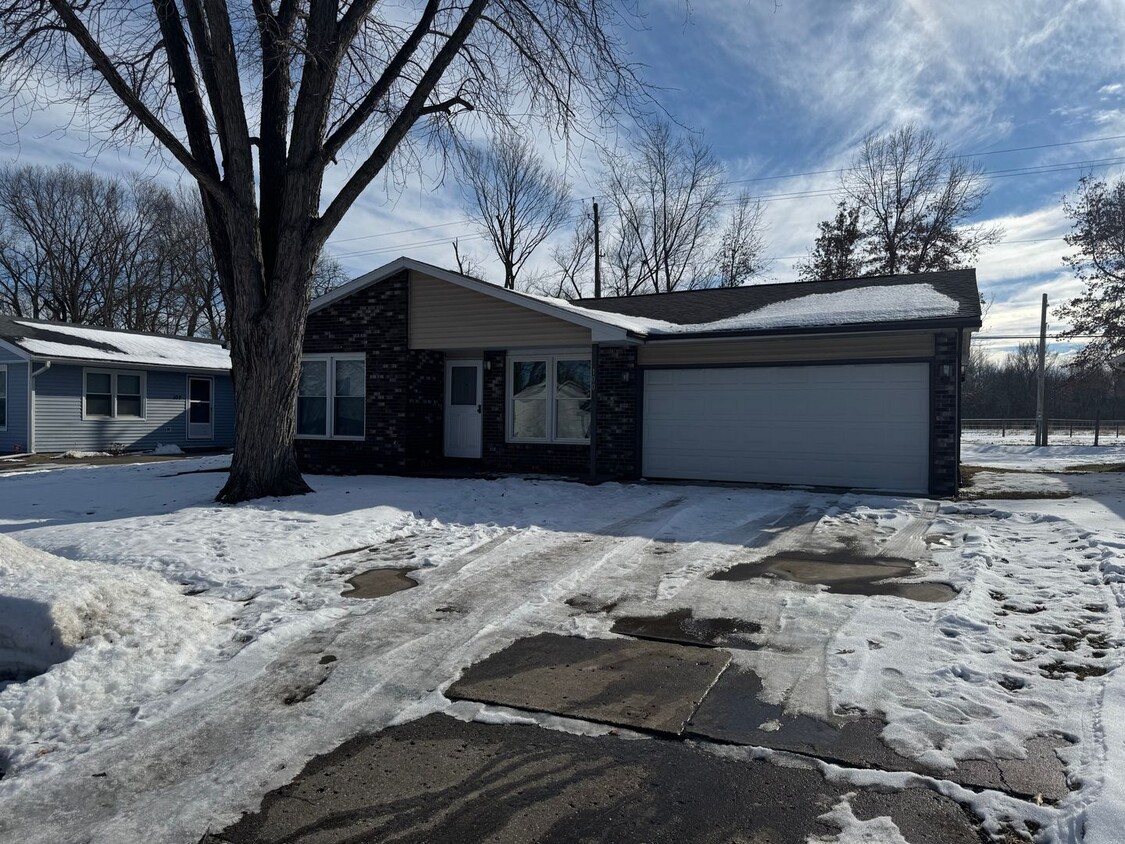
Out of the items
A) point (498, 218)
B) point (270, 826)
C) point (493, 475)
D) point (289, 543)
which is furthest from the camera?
point (498, 218)

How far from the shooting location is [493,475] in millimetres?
13023

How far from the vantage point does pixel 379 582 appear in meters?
6.23

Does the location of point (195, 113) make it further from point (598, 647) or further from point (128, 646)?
point (598, 647)

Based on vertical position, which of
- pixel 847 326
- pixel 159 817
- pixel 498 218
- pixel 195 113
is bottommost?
pixel 159 817

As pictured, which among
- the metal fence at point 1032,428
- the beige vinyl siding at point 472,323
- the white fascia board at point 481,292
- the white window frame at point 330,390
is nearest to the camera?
the white fascia board at point 481,292

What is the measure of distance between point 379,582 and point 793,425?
786cm

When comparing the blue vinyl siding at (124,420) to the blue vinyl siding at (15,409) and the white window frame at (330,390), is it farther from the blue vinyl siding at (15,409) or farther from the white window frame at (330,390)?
the white window frame at (330,390)

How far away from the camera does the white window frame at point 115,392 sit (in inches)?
787

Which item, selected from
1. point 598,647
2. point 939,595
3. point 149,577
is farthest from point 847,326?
point 149,577

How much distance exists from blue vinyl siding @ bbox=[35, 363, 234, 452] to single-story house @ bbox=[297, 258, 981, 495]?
29.0 ft

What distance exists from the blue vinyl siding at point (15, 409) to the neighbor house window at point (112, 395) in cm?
135

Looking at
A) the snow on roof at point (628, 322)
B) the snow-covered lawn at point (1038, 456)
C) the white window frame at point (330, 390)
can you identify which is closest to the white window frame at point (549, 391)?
the snow on roof at point (628, 322)

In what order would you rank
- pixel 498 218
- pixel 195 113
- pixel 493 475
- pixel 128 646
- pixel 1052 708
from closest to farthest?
pixel 1052 708
pixel 128 646
pixel 195 113
pixel 493 475
pixel 498 218

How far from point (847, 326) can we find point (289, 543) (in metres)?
8.19
